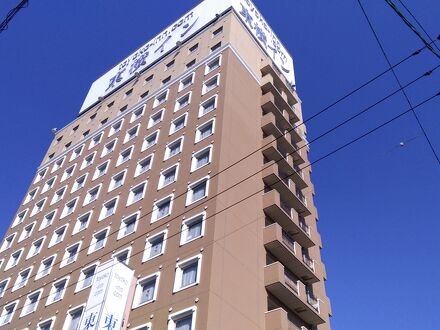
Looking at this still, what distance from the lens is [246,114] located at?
34.7 m

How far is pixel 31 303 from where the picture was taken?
108 feet

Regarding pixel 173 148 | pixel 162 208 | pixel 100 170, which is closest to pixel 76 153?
pixel 100 170

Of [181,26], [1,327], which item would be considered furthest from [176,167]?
[181,26]

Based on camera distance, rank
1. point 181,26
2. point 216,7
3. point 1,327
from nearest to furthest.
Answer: point 1,327 → point 216,7 → point 181,26

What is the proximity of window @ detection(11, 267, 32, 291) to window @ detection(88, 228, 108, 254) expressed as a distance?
23.2 ft

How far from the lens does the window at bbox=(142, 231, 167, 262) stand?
88.3 ft

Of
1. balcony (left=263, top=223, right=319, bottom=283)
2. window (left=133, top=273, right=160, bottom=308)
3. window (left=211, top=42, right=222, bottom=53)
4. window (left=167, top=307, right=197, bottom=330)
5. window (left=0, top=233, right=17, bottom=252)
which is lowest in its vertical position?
window (left=167, top=307, right=197, bottom=330)

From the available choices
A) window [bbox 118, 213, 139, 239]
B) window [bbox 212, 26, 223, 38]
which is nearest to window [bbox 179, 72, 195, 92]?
window [bbox 212, 26, 223, 38]

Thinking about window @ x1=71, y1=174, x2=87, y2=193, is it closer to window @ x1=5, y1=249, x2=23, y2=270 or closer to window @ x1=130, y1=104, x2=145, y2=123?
window @ x1=130, y1=104, x2=145, y2=123

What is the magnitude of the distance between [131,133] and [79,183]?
6.38 m

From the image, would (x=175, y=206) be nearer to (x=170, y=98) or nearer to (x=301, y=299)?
(x=301, y=299)

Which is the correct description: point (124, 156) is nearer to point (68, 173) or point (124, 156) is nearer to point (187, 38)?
point (68, 173)

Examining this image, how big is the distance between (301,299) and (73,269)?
15427 millimetres

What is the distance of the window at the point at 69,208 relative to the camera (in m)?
38.9
